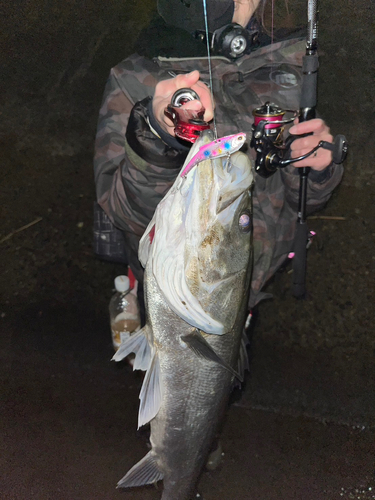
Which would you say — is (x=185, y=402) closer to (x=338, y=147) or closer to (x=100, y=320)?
(x=338, y=147)

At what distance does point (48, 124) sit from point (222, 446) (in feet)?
8.13

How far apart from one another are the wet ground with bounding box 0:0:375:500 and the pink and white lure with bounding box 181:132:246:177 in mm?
1772

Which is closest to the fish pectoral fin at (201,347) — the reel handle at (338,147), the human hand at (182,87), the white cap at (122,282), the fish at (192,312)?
the fish at (192,312)

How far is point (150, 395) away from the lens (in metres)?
1.34

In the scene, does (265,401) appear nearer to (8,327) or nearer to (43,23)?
(8,327)

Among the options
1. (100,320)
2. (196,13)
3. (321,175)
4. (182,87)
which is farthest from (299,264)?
(100,320)

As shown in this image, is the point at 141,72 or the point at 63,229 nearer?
the point at 141,72

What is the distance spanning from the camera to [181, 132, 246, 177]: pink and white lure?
0.94m

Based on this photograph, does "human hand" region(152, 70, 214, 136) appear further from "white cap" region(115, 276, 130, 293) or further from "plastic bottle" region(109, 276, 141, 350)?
"plastic bottle" region(109, 276, 141, 350)

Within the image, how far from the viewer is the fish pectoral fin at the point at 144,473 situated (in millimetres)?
1558

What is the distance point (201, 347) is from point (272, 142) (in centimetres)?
69

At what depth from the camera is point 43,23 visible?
2658mm

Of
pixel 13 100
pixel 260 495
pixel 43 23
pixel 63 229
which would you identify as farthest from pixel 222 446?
pixel 43 23

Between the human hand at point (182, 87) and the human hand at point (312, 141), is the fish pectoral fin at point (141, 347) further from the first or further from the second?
the human hand at point (312, 141)
